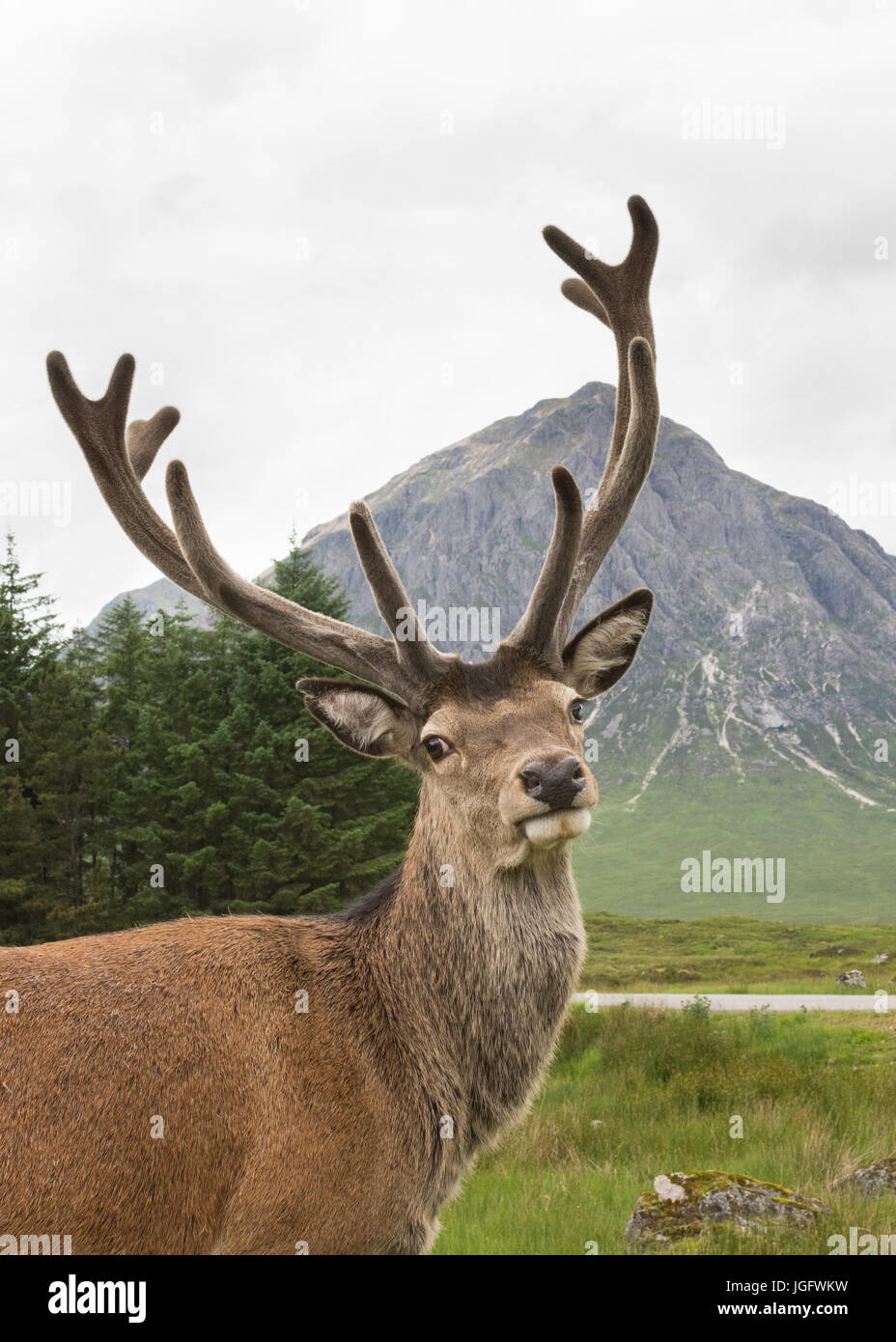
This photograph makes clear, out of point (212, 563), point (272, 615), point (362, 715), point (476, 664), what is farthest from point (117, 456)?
point (476, 664)

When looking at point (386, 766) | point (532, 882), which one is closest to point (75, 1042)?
point (532, 882)

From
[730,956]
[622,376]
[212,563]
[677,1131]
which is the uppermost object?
[622,376]

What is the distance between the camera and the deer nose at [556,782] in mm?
4020

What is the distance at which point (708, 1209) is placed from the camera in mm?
5996

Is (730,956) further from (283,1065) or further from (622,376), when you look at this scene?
(283,1065)

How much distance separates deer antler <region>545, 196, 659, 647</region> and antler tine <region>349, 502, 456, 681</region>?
0.61 m

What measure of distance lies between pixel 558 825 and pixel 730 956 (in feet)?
237

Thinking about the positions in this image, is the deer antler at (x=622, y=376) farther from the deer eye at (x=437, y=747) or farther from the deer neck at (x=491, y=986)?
the deer neck at (x=491, y=986)

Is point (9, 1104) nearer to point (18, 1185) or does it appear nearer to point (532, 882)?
point (18, 1185)

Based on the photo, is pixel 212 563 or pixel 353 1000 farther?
pixel 212 563

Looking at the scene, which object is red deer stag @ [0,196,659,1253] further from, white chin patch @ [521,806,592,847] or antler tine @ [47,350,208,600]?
antler tine @ [47,350,208,600]

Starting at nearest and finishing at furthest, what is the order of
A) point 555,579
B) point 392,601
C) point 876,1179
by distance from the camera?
point 555,579
point 392,601
point 876,1179

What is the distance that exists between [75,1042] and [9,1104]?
29 centimetres

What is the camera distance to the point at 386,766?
30.5 metres
